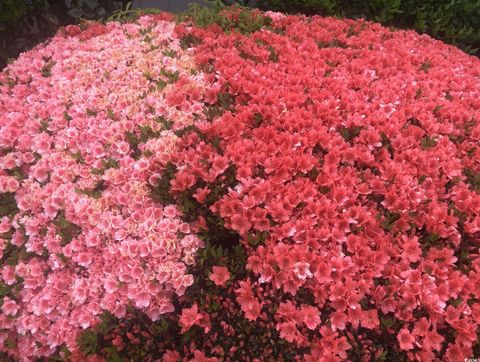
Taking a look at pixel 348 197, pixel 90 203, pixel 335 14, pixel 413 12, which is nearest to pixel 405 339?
pixel 348 197

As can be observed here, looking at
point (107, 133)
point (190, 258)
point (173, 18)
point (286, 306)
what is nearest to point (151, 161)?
point (107, 133)

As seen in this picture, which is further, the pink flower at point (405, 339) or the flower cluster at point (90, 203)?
the flower cluster at point (90, 203)

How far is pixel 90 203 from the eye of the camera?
3150 mm

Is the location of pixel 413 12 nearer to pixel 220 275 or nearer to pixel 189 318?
pixel 220 275

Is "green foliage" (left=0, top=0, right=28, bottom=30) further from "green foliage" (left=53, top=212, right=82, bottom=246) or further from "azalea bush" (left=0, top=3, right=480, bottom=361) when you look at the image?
"green foliage" (left=53, top=212, right=82, bottom=246)

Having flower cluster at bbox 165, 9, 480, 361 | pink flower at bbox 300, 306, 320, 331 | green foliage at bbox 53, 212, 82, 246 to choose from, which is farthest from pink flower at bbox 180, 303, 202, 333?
green foliage at bbox 53, 212, 82, 246

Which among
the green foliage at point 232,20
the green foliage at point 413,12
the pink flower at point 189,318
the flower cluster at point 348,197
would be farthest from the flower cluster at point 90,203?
the green foliage at point 413,12

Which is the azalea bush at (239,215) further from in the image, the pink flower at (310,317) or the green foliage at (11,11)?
the green foliage at (11,11)

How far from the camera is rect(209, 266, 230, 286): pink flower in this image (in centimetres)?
268

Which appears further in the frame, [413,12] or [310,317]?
[413,12]

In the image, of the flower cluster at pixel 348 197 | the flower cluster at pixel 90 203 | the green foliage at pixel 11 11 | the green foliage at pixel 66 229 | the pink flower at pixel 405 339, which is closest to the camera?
the pink flower at pixel 405 339

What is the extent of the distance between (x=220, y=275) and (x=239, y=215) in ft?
1.22

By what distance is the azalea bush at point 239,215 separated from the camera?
8.61 ft

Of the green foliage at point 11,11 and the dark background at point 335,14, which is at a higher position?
the green foliage at point 11,11
